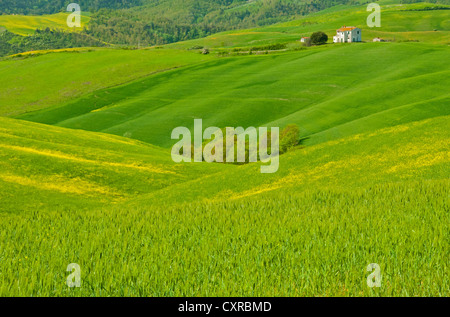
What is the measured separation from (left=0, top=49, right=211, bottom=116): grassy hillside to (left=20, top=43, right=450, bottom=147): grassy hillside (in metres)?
8.98

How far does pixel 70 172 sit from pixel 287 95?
72.4m

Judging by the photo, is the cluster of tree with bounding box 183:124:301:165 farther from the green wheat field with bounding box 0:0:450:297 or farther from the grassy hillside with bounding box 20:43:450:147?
the green wheat field with bounding box 0:0:450:297

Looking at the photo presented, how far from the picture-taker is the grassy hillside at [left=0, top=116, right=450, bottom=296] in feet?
28.9

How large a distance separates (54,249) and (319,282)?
6885 millimetres

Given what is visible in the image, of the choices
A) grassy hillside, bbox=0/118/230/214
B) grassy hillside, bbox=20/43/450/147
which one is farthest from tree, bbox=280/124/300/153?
grassy hillside, bbox=0/118/230/214

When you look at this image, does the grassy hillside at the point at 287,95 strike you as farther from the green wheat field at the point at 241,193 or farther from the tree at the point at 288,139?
the tree at the point at 288,139

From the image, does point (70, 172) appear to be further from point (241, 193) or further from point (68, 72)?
point (68, 72)

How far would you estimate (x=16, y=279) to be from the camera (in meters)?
9.20

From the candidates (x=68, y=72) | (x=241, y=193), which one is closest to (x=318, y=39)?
(x=68, y=72)

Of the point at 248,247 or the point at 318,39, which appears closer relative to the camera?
the point at 248,247

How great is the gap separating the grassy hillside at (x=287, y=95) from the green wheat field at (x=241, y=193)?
0.58m

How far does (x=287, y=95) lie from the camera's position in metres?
109

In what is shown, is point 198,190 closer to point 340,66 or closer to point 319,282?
point 319,282
